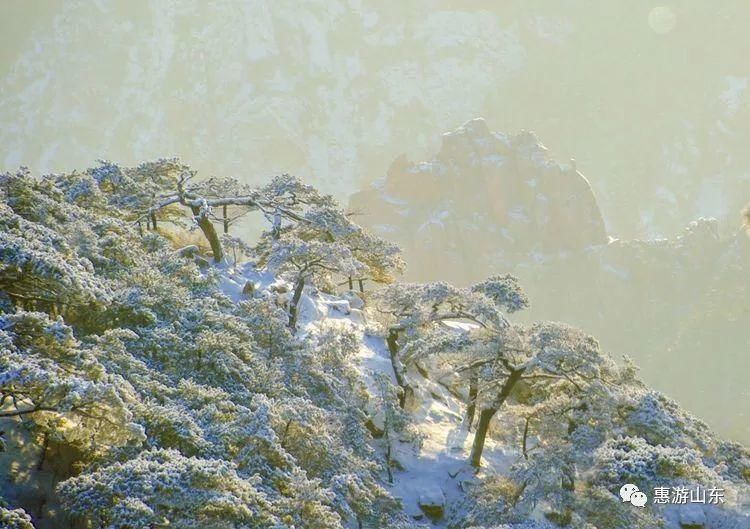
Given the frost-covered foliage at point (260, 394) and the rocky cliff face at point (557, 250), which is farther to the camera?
the rocky cliff face at point (557, 250)

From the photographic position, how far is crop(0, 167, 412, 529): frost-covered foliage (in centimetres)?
1009

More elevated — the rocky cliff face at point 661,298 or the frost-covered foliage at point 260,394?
the rocky cliff face at point 661,298

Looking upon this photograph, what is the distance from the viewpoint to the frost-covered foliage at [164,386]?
33.1 ft

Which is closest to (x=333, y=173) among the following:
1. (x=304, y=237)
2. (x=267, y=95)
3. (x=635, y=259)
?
(x=267, y=95)

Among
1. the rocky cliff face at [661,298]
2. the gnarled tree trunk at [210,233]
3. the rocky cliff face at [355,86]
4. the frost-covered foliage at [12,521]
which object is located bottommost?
the frost-covered foliage at [12,521]

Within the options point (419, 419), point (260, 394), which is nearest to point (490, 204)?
point (419, 419)

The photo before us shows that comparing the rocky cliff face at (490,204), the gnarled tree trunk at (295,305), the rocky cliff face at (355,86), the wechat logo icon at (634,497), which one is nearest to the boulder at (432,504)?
the wechat logo icon at (634,497)

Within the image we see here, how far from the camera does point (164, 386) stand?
14.4 meters

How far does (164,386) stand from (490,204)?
330 ft

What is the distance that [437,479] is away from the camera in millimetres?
20875

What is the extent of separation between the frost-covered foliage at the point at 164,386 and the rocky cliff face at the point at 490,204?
83.9m

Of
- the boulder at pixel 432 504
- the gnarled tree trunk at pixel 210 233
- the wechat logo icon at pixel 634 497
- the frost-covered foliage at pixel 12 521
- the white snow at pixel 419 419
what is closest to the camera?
the frost-covered foliage at pixel 12 521

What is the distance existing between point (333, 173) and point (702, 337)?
362ft

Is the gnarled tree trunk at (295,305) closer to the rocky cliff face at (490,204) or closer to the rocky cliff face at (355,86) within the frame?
the rocky cliff face at (490,204)
